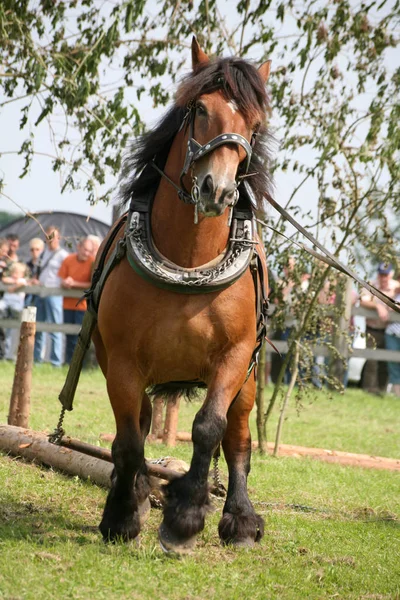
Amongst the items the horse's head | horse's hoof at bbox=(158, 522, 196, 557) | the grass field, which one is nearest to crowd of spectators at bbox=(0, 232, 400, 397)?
the grass field

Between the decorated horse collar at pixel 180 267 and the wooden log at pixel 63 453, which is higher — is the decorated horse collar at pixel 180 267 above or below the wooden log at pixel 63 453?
above

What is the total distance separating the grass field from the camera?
14.1 ft

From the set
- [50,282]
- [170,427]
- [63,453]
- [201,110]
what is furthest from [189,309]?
[50,282]

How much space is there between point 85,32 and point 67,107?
828 millimetres

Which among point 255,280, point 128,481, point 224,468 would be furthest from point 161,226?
point 224,468

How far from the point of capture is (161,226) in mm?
5082

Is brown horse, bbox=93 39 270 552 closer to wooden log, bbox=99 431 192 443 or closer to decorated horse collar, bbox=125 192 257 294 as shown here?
decorated horse collar, bbox=125 192 257 294

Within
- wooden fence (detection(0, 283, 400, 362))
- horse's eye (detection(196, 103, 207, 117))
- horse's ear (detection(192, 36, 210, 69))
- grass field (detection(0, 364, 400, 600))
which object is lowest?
grass field (detection(0, 364, 400, 600))

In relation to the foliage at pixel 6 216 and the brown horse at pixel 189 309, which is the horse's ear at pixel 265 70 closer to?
the brown horse at pixel 189 309

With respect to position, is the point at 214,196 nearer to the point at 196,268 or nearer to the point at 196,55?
the point at 196,268

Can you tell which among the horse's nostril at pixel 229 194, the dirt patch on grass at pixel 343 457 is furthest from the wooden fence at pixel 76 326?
the horse's nostril at pixel 229 194

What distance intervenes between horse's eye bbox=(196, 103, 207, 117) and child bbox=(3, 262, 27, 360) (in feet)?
38.1

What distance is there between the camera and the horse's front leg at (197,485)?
4.68 metres

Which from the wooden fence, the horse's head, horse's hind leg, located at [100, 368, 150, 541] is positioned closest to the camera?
the horse's head
